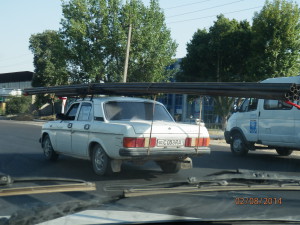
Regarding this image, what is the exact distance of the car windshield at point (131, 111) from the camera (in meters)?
8.01

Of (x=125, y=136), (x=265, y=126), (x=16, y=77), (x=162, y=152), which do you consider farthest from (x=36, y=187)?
(x=16, y=77)

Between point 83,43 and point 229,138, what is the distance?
2624 centimetres

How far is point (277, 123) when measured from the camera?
11.5 m

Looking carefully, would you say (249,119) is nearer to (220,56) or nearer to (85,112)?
(85,112)

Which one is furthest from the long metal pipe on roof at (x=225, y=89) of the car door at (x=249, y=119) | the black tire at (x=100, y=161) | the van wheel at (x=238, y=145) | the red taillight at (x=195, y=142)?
the van wheel at (x=238, y=145)

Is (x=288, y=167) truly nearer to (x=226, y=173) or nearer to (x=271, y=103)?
(x=271, y=103)

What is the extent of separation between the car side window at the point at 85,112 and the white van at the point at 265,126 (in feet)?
15.5

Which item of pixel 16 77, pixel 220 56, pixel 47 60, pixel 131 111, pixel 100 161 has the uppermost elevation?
pixel 16 77

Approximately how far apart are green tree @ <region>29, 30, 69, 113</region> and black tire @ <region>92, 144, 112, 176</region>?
3163cm

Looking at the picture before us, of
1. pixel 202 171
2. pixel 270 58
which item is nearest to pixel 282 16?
pixel 270 58

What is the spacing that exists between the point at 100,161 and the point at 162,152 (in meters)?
1.22
